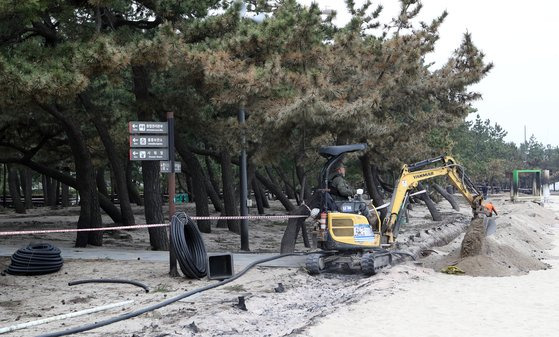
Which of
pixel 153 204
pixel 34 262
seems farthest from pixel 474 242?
pixel 34 262

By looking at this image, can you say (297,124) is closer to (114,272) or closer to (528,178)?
(114,272)

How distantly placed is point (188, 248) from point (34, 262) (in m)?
2.99

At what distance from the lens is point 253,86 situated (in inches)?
560

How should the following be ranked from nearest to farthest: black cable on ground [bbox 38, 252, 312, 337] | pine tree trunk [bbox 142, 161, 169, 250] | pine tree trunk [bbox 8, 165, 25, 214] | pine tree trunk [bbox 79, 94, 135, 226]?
black cable on ground [bbox 38, 252, 312, 337], pine tree trunk [bbox 142, 161, 169, 250], pine tree trunk [bbox 79, 94, 135, 226], pine tree trunk [bbox 8, 165, 25, 214]

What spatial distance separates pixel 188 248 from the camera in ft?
→ 39.3

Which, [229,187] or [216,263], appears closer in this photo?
[216,263]

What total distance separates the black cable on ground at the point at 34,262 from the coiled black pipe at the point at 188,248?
2.61 m

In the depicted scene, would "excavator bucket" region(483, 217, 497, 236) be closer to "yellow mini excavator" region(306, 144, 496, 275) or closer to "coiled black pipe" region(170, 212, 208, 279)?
"yellow mini excavator" region(306, 144, 496, 275)

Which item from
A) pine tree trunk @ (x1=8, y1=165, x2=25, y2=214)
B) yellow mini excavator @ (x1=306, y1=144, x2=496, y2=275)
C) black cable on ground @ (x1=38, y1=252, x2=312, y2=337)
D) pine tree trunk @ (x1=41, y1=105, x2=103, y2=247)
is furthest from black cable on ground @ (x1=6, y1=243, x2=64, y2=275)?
pine tree trunk @ (x1=8, y1=165, x2=25, y2=214)

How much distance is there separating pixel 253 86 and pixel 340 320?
276 inches

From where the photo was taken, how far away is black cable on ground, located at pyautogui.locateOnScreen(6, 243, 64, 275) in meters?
12.5

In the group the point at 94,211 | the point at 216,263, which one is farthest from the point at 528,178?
the point at 216,263

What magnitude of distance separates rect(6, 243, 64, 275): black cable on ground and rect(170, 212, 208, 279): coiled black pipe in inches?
103

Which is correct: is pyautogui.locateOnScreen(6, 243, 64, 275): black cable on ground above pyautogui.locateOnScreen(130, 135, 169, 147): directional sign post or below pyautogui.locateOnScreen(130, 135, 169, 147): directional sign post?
below
